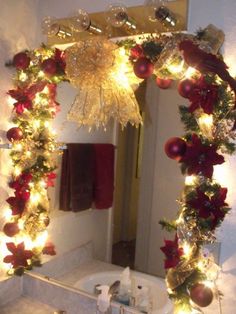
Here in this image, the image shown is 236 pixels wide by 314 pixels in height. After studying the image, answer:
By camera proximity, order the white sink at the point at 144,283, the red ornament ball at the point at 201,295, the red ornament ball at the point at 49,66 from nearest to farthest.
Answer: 1. the red ornament ball at the point at 201,295
2. the white sink at the point at 144,283
3. the red ornament ball at the point at 49,66

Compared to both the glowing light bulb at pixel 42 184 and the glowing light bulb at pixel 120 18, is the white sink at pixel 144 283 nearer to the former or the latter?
the glowing light bulb at pixel 42 184

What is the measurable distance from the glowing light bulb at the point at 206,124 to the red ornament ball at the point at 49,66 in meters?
0.63

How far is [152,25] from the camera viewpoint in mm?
1203

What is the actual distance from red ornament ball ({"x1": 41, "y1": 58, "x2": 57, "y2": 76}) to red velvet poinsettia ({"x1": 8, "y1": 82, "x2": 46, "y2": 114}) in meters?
0.09

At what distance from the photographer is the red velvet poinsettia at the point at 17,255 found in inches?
57.1

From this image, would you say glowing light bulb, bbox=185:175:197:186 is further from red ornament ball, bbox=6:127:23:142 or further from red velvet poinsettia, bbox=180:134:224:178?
red ornament ball, bbox=6:127:23:142

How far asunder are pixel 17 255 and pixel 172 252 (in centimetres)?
69

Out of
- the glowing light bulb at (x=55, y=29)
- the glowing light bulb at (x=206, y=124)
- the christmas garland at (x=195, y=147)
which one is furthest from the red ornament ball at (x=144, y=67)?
the glowing light bulb at (x=55, y=29)

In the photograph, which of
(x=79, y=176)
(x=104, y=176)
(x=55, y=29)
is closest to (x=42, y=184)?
(x=79, y=176)

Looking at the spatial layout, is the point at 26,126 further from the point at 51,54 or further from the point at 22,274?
the point at 22,274

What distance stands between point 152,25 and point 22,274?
3.75 ft

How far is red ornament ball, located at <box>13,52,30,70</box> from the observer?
4.65 ft

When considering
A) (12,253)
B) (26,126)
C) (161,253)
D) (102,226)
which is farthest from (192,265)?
(26,126)

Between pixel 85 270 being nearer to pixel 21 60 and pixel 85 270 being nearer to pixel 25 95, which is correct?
pixel 25 95
